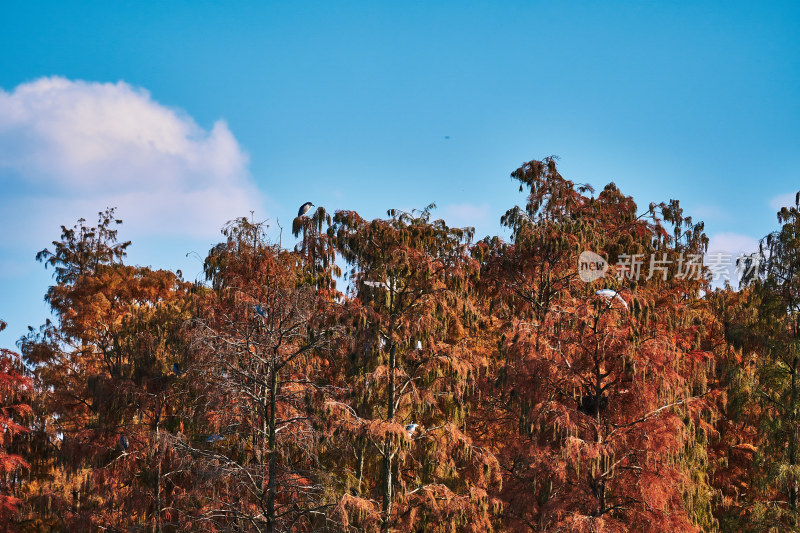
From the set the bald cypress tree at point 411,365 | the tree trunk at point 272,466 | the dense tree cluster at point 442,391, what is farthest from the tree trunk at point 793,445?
the tree trunk at point 272,466

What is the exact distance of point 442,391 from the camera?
16.8m

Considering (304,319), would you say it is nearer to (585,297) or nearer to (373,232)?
(373,232)

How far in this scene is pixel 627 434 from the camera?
53.5ft

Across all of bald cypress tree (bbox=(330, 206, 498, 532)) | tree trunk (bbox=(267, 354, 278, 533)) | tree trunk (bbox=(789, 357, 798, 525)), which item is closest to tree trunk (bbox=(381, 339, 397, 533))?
bald cypress tree (bbox=(330, 206, 498, 532))

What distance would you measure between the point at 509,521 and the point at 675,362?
4.78 metres

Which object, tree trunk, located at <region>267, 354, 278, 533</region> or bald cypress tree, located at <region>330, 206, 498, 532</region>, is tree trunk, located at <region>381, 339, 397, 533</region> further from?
tree trunk, located at <region>267, 354, 278, 533</region>

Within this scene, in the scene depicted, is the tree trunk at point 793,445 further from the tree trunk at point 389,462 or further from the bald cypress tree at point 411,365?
the tree trunk at point 389,462

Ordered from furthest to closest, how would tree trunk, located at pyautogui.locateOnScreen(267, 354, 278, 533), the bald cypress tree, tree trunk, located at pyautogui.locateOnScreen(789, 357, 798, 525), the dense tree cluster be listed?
tree trunk, located at pyautogui.locateOnScreen(789, 357, 798, 525) → the bald cypress tree → the dense tree cluster → tree trunk, located at pyautogui.locateOnScreen(267, 354, 278, 533)

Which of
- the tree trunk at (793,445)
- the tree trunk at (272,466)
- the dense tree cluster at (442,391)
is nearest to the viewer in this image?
the tree trunk at (272,466)

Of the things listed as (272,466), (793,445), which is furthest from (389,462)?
(793,445)

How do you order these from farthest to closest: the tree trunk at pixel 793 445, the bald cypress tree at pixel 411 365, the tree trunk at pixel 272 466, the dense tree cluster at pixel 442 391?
the tree trunk at pixel 793 445 < the bald cypress tree at pixel 411 365 < the dense tree cluster at pixel 442 391 < the tree trunk at pixel 272 466

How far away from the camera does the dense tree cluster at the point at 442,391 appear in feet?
48.3

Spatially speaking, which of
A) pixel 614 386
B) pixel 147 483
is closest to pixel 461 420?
pixel 614 386

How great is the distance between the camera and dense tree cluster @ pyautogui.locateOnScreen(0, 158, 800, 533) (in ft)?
48.3
